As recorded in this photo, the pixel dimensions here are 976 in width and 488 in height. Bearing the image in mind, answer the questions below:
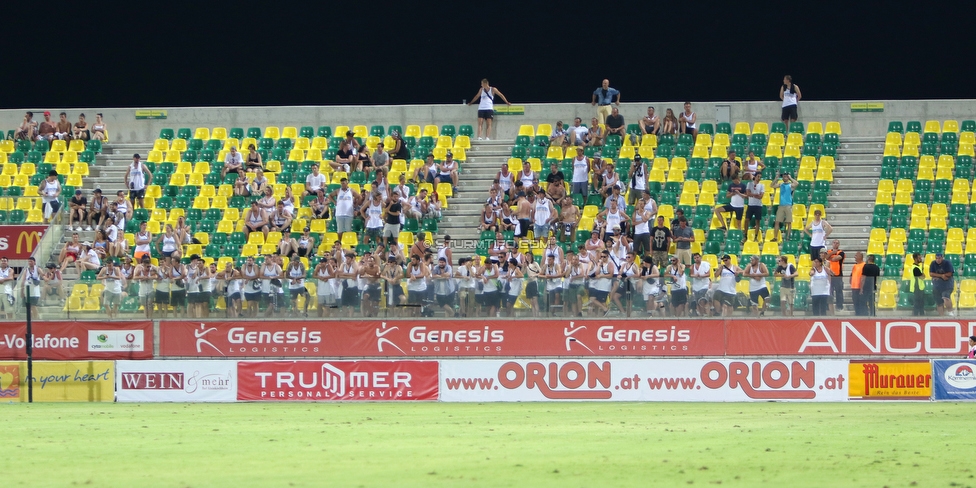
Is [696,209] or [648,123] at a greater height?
[648,123]

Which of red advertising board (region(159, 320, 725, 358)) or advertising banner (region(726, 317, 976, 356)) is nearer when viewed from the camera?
advertising banner (region(726, 317, 976, 356))

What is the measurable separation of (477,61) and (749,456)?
23791 millimetres

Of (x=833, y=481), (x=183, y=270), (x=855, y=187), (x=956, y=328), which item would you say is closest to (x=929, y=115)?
(x=855, y=187)

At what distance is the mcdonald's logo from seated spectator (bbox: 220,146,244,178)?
4.97 metres

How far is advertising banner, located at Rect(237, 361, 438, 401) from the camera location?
27484 mm

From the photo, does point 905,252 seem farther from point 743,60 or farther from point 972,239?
point 743,60

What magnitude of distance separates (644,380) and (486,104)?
12082 mm

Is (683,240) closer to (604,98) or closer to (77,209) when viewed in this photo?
(604,98)

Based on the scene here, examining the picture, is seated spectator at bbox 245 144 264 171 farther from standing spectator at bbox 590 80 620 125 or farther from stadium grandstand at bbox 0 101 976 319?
standing spectator at bbox 590 80 620 125

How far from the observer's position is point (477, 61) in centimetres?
3922

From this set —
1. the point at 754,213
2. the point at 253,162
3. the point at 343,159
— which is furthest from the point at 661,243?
the point at 253,162

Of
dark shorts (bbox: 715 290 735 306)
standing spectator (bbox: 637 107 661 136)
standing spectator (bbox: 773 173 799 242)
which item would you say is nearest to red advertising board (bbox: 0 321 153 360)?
dark shorts (bbox: 715 290 735 306)

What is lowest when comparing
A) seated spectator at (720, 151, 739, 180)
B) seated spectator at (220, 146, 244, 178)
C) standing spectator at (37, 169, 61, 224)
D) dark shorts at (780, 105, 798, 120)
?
standing spectator at (37, 169, 61, 224)

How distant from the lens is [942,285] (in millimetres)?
26875
